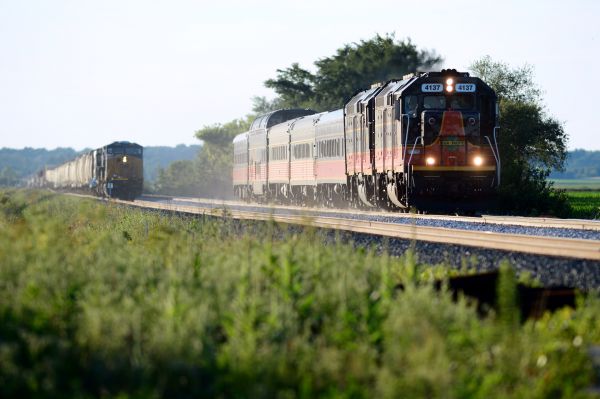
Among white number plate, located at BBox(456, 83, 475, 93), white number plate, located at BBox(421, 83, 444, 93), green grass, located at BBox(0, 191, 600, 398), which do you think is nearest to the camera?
green grass, located at BBox(0, 191, 600, 398)

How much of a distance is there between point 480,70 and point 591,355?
161 feet

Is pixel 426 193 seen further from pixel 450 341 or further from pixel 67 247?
pixel 450 341

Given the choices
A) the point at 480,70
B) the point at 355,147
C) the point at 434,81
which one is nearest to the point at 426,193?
the point at 434,81

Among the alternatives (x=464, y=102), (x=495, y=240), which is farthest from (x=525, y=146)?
(x=495, y=240)

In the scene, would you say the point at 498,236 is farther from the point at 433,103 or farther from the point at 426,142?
the point at 433,103

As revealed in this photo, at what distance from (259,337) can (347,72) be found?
65.1 metres

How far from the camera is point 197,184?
325ft

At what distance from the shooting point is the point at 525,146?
155ft

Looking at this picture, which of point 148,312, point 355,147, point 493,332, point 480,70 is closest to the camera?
point 493,332

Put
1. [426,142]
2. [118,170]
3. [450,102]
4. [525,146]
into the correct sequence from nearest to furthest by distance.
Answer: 1. [426,142]
2. [450,102]
3. [525,146]
4. [118,170]

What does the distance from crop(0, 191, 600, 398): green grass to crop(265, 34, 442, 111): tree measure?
59.4 metres

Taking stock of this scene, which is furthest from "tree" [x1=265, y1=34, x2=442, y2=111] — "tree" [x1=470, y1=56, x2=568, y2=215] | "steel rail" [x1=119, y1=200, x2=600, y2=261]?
"steel rail" [x1=119, y1=200, x2=600, y2=261]

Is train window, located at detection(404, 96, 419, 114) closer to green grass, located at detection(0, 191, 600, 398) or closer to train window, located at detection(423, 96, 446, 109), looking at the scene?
train window, located at detection(423, 96, 446, 109)

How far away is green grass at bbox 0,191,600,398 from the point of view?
602 cm
